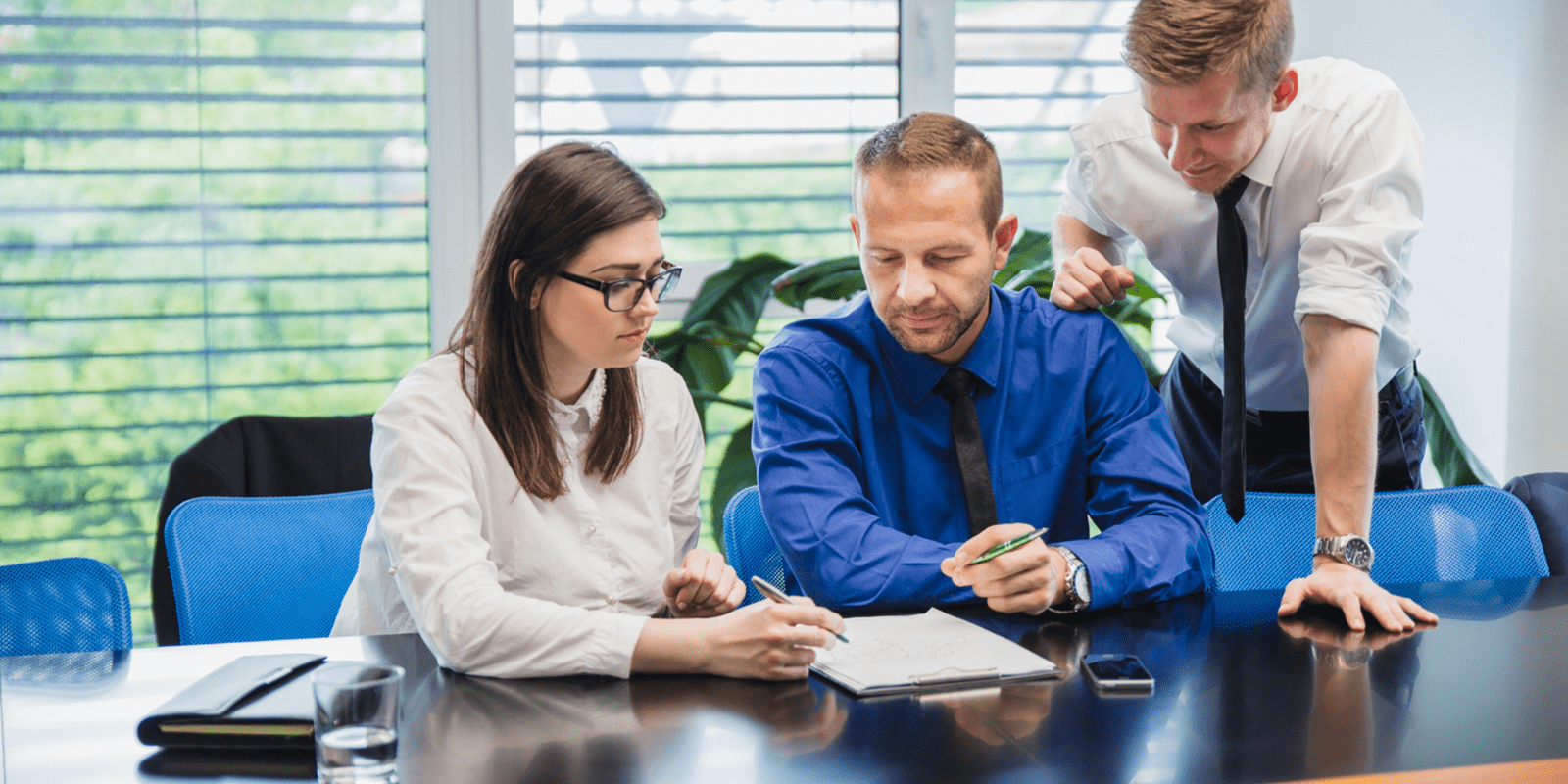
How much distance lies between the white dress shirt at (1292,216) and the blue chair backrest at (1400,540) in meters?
0.24

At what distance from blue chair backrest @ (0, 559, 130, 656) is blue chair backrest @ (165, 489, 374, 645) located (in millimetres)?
117

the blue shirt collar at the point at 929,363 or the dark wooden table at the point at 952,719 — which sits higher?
the blue shirt collar at the point at 929,363

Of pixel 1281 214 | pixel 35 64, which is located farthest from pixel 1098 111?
pixel 35 64

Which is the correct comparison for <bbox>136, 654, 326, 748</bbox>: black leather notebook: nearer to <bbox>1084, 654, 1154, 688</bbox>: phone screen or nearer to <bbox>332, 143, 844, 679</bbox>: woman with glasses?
<bbox>332, 143, 844, 679</bbox>: woman with glasses

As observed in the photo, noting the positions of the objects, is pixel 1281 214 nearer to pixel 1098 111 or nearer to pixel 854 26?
pixel 1098 111

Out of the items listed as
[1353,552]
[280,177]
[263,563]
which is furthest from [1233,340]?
Answer: [280,177]

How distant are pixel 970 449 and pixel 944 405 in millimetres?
87

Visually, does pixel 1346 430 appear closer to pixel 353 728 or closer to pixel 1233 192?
pixel 1233 192

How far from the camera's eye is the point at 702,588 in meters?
1.57

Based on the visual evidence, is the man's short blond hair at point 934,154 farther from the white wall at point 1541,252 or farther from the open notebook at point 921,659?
the white wall at point 1541,252

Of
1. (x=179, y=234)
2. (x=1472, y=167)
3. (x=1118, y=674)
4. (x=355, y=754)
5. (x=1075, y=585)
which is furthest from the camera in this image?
(x=1472, y=167)

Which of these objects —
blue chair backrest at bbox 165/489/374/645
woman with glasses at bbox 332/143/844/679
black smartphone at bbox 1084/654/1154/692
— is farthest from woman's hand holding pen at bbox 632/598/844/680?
blue chair backrest at bbox 165/489/374/645

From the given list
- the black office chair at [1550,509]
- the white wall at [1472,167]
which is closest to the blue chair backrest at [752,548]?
the black office chair at [1550,509]

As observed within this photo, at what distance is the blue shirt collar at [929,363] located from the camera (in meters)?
1.82
